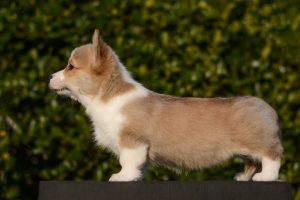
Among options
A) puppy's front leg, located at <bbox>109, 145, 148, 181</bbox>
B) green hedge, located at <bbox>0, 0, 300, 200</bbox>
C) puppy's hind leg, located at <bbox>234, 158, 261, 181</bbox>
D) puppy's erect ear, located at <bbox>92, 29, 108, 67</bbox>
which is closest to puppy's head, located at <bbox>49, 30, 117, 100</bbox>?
puppy's erect ear, located at <bbox>92, 29, 108, 67</bbox>

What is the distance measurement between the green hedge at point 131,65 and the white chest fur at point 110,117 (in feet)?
6.12

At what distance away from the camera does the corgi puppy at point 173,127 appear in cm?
422

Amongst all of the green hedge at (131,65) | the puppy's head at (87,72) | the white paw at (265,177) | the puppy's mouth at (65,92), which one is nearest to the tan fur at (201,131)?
the white paw at (265,177)

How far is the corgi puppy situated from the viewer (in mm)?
4219

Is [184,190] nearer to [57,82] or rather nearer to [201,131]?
[201,131]

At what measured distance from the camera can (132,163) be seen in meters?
4.16

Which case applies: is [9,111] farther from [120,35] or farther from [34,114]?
[120,35]

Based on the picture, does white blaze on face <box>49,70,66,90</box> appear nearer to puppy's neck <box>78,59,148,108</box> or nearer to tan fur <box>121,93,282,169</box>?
puppy's neck <box>78,59,148,108</box>

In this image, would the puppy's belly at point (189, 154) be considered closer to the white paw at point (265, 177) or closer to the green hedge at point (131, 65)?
the white paw at point (265, 177)

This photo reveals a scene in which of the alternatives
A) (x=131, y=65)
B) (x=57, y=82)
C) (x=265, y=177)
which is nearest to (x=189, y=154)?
(x=265, y=177)

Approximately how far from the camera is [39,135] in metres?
6.39

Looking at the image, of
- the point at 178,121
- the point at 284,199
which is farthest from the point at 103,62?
the point at 284,199

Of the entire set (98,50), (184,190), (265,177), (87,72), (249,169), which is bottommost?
(184,190)

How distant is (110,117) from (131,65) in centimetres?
214
